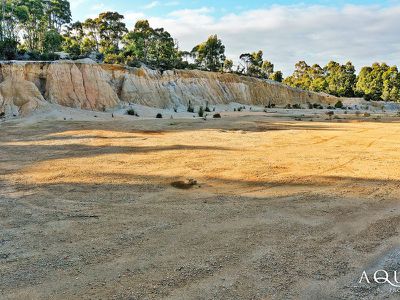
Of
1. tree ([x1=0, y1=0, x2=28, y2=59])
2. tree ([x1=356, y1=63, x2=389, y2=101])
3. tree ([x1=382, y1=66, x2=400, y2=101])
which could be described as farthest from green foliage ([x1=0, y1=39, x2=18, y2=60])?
tree ([x1=382, y1=66, x2=400, y2=101])

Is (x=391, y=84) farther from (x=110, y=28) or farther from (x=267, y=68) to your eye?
(x=110, y=28)

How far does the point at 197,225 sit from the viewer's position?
5215mm

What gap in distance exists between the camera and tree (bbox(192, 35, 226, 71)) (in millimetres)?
61875

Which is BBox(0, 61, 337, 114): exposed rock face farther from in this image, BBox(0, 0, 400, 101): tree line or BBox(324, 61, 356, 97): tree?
BBox(324, 61, 356, 97): tree

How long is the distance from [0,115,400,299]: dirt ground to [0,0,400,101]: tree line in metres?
30.2

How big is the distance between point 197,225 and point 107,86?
1098 inches

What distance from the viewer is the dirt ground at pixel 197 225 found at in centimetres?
365

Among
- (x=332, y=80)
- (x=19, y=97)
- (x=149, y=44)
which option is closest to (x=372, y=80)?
(x=332, y=80)

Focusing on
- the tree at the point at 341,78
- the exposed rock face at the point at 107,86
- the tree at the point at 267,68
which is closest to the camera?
the exposed rock face at the point at 107,86

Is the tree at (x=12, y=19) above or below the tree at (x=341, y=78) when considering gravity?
above

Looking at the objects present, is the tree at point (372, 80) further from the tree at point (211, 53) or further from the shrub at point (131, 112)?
the shrub at point (131, 112)

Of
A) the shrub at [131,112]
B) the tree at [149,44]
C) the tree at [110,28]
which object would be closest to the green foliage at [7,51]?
the shrub at [131,112]

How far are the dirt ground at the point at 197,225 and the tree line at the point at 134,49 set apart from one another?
30.2 meters

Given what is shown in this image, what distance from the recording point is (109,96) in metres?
31.0
